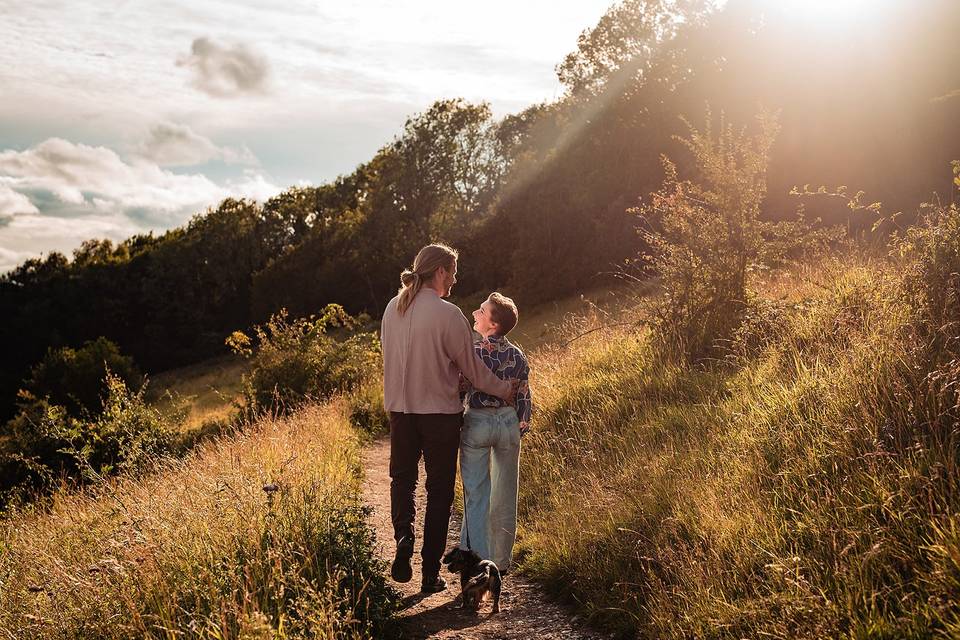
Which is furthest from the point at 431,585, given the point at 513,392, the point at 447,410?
the point at 513,392

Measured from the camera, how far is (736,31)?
96.3ft

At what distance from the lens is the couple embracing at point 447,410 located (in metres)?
4.98

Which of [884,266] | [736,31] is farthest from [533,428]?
[736,31]

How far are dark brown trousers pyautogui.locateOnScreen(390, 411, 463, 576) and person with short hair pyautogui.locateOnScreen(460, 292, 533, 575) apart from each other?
13 cm

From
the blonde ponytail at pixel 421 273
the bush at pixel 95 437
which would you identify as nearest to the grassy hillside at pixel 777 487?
the blonde ponytail at pixel 421 273

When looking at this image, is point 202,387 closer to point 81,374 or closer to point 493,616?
point 81,374

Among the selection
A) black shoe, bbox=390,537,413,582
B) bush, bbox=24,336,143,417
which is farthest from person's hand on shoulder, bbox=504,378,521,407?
bush, bbox=24,336,143,417

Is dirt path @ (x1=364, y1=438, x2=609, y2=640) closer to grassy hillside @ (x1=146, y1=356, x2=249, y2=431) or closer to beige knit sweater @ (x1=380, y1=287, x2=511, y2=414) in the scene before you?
beige knit sweater @ (x1=380, y1=287, x2=511, y2=414)

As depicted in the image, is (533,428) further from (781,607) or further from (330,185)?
(330,185)

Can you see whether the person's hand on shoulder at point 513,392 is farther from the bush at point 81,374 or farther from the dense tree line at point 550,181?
the bush at point 81,374

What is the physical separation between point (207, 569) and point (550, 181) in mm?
29523

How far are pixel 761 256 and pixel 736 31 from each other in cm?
2423

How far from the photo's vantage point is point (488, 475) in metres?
5.16

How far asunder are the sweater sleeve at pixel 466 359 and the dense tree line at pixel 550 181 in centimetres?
1091
